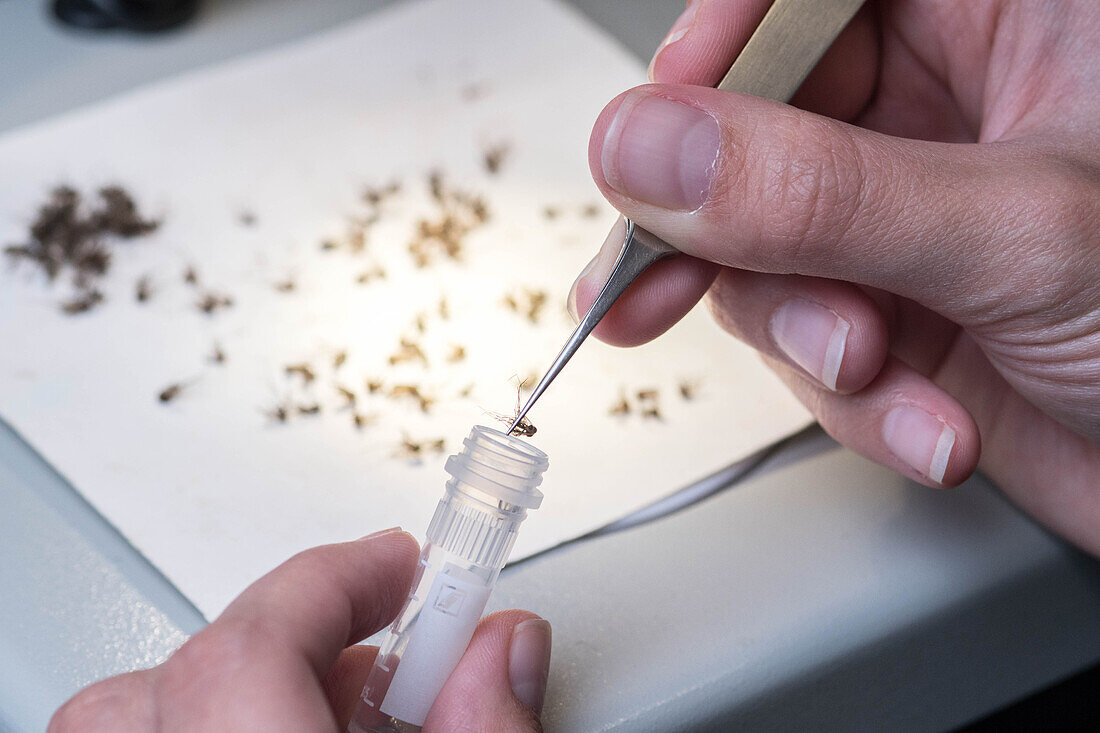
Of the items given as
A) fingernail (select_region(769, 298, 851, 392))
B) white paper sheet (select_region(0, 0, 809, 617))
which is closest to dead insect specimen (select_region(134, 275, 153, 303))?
white paper sheet (select_region(0, 0, 809, 617))

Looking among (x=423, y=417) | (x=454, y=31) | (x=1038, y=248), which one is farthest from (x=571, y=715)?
(x=454, y=31)

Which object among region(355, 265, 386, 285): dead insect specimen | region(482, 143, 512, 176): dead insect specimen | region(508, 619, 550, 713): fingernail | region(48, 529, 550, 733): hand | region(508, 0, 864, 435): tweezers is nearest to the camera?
region(48, 529, 550, 733): hand

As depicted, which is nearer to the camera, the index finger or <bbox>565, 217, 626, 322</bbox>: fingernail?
the index finger

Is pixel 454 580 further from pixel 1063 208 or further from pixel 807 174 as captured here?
pixel 1063 208

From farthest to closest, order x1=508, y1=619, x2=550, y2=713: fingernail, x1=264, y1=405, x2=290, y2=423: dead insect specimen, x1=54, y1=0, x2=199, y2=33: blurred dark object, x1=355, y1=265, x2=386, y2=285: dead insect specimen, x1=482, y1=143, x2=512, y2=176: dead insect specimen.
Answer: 1. x1=54, y1=0, x2=199, y2=33: blurred dark object
2. x1=482, y1=143, x2=512, y2=176: dead insect specimen
3. x1=355, y1=265, x2=386, y2=285: dead insect specimen
4. x1=264, y1=405, x2=290, y2=423: dead insect specimen
5. x1=508, y1=619, x2=550, y2=713: fingernail

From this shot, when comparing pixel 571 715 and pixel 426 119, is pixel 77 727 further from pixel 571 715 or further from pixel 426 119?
pixel 426 119

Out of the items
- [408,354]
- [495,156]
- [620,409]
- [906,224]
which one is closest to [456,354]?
[408,354]

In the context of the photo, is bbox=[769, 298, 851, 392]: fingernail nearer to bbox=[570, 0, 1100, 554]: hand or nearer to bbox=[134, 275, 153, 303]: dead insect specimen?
bbox=[570, 0, 1100, 554]: hand

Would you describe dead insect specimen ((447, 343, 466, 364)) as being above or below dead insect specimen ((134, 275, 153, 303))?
above

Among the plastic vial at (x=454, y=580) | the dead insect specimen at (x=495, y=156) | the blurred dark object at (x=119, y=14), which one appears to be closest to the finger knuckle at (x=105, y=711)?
the plastic vial at (x=454, y=580)
